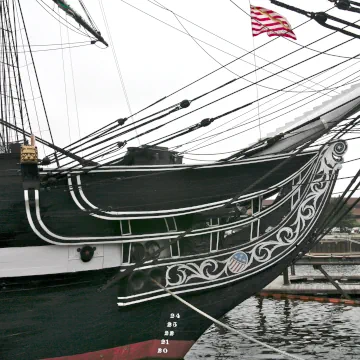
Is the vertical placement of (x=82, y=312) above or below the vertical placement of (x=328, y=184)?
below

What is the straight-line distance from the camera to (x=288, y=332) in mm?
13750

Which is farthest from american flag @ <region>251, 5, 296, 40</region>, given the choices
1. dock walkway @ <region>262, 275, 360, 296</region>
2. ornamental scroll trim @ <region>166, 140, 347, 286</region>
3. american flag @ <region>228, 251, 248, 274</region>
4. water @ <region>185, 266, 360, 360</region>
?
dock walkway @ <region>262, 275, 360, 296</region>

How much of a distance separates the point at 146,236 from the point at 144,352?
1.78 m

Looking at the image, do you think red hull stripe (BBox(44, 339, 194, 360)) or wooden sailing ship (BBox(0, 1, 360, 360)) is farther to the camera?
red hull stripe (BBox(44, 339, 194, 360))

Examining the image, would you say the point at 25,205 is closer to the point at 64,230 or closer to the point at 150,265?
the point at 64,230

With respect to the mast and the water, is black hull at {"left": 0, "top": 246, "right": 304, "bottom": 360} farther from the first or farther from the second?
the mast

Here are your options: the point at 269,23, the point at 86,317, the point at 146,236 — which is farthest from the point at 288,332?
the point at 269,23

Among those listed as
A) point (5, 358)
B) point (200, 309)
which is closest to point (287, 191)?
point (200, 309)

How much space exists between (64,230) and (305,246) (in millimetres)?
3792

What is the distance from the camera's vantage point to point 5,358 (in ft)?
26.6

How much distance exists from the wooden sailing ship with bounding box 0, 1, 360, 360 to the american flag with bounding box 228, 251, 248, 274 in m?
0.02

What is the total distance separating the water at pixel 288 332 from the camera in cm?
1138

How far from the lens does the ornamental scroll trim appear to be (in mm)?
8969

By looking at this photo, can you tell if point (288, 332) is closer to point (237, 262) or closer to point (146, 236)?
point (237, 262)
